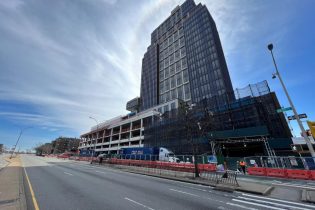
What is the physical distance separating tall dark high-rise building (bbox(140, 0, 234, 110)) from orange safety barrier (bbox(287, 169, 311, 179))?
49.4 m

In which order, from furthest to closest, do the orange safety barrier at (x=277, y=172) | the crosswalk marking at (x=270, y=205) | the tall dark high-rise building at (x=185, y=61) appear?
the tall dark high-rise building at (x=185, y=61) < the orange safety barrier at (x=277, y=172) < the crosswalk marking at (x=270, y=205)

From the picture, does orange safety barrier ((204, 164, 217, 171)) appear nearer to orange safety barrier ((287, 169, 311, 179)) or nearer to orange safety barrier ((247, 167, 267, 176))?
orange safety barrier ((247, 167, 267, 176))

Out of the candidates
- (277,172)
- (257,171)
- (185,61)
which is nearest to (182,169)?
(257,171)

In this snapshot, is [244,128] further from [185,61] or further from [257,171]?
[185,61]

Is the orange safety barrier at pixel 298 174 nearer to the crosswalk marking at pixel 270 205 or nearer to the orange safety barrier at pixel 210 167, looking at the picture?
the orange safety barrier at pixel 210 167

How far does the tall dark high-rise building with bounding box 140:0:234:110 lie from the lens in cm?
7369

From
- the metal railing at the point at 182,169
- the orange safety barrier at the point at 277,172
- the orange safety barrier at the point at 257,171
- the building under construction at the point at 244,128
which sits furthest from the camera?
the building under construction at the point at 244,128

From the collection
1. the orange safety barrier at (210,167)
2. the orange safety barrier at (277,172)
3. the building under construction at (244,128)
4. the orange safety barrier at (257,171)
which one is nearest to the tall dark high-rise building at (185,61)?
the building under construction at (244,128)

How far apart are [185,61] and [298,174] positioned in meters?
78.9

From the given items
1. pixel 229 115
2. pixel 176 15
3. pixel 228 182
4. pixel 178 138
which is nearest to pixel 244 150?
pixel 229 115

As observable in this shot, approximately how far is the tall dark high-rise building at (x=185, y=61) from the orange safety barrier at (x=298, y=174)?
49446 millimetres

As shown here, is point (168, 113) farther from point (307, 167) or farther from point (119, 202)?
point (119, 202)

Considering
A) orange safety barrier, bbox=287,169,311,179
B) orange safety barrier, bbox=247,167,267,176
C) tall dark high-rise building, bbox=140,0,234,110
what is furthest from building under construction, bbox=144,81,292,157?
tall dark high-rise building, bbox=140,0,234,110

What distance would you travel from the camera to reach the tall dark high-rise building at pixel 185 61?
242 feet
